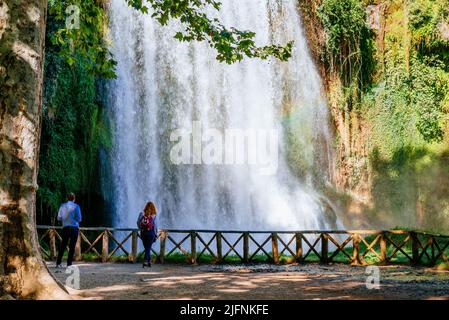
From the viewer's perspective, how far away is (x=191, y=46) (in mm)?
23969

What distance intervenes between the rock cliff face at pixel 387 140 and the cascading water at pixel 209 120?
132 cm

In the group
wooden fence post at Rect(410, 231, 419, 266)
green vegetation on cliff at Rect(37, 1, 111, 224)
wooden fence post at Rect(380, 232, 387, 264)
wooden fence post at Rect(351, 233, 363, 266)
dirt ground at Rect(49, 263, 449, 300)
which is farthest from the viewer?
green vegetation on cliff at Rect(37, 1, 111, 224)

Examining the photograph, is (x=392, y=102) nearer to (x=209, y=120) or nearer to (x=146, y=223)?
(x=209, y=120)

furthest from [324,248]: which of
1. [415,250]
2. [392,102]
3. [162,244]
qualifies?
[392,102]

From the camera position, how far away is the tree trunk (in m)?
6.46

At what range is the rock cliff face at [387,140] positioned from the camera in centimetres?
2547

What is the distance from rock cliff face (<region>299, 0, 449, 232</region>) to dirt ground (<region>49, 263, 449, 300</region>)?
12.4m

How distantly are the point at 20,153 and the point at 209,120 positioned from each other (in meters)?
17.2

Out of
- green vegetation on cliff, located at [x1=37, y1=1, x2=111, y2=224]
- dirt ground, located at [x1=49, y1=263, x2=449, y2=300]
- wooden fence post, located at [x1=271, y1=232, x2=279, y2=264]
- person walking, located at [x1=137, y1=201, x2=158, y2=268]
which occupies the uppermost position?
green vegetation on cliff, located at [x1=37, y1=1, x2=111, y2=224]

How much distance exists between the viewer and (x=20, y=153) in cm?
660

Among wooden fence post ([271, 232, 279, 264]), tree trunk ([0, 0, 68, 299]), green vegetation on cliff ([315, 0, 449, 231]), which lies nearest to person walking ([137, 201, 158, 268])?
wooden fence post ([271, 232, 279, 264])

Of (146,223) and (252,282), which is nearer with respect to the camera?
(252,282)

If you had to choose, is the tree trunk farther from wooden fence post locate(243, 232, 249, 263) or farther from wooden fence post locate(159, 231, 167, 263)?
wooden fence post locate(243, 232, 249, 263)
